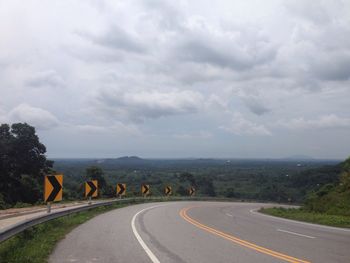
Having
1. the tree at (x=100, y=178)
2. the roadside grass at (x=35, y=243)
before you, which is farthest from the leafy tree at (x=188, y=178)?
the roadside grass at (x=35, y=243)

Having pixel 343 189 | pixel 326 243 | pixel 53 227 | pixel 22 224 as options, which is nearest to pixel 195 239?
pixel 326 243

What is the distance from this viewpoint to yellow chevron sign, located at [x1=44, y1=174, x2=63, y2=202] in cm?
1850

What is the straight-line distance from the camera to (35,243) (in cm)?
1332

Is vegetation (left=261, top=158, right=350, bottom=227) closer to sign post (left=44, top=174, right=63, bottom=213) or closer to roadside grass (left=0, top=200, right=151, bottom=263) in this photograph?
sign post (left=44, top=174, right=63, bottom=213)

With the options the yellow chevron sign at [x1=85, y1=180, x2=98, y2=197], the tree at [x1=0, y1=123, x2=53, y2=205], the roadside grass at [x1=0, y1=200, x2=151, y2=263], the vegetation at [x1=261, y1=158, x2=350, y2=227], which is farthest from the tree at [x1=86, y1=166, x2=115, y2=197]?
the roadside grass at [x1=0, y1=200, x2=151, y2=263]

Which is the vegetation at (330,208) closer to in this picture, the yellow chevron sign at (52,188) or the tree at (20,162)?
the yellow chevron sign at (52,188)

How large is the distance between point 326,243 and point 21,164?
44639 millimetres

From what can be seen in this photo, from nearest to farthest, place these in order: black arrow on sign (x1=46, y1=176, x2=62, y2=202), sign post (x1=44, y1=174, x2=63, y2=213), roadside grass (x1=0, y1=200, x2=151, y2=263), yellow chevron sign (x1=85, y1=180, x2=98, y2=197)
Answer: roadside grass (x1=0, y1=200, x2=151, y2=263) < sign post (x1=44, y1=174, x2=63, y2=213) < black arrow on sign (x1=46, y1=176, x2=62, y2=202) < yellow chevron sign (x1=85, y1=180, x2=98, y2=197)

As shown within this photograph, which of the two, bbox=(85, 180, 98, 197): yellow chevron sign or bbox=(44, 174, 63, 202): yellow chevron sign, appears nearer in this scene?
bbox=(44, 174, 63, 202): yellow chevron sign

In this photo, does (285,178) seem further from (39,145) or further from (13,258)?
(13,258)

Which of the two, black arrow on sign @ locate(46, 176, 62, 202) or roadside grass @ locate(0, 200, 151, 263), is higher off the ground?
black arrow on sign @ locate(46, 176, 62, 202)

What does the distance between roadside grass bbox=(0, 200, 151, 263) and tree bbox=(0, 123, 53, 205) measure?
34.8 meters

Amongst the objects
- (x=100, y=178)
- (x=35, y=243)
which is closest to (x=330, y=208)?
(x=35, y=243)

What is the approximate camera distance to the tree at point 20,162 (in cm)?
5231
